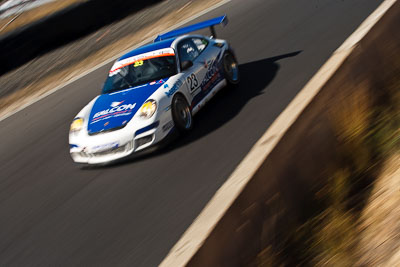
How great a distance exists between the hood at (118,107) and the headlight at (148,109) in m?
0.09

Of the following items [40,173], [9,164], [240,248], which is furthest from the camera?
[9,164]

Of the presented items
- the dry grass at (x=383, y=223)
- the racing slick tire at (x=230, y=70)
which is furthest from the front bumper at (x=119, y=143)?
the dry grass at (x=383, y=223)

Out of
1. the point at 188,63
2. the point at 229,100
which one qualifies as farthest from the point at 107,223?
the point at 229,100

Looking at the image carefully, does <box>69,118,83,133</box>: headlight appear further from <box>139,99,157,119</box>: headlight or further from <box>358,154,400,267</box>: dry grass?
<box>358,154,400,267</box>: dry grass

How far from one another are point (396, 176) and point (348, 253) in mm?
1353

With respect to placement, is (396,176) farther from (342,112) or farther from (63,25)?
(63,25)

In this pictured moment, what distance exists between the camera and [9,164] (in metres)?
9.80

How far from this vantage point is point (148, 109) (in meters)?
8.09

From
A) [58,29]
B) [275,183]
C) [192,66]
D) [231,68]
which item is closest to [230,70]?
[231,68]

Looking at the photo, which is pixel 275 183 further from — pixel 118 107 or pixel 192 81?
pixel 192 81

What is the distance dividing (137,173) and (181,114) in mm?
1286

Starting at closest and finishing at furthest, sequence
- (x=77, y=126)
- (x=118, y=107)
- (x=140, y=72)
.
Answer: (x=118, y=107) < (x=77, y=126) < (x=140, y=72)

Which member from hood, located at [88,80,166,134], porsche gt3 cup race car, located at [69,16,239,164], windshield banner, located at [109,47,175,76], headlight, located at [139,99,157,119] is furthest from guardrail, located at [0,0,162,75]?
headlight, located at [139,99,157,119]

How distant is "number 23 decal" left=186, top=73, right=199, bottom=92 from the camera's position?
8875 millimetres
